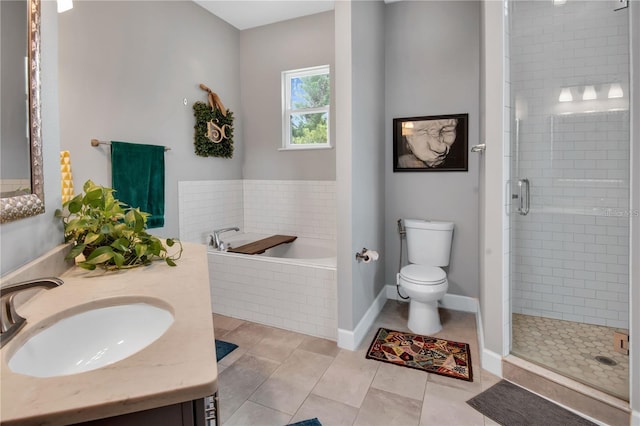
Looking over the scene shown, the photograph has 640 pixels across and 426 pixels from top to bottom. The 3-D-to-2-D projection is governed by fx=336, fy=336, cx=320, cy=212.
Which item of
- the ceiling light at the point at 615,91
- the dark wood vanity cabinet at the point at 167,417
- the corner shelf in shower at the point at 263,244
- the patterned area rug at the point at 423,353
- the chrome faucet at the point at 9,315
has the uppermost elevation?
the ceiling light at the point at 615,91

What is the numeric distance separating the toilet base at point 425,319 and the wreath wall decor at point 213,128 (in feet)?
7.91

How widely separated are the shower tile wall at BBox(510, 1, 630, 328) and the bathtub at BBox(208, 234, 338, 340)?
1.26 m

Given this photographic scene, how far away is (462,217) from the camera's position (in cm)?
299

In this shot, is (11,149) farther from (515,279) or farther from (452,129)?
(452,129)

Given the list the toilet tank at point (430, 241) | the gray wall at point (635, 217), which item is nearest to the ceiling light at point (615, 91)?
the gray wall at point (635, 217)

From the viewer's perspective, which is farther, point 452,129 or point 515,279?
point 452,129

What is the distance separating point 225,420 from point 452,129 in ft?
8.99

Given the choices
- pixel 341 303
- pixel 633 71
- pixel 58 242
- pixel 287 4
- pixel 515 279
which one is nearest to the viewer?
pixel 58 242

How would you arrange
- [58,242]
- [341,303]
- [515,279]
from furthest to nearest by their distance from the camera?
1. [341,303]
2. [515,279]
3. [58,242]

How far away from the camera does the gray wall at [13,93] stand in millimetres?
887

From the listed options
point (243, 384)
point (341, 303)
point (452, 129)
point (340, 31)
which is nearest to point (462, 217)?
point (452, 129)

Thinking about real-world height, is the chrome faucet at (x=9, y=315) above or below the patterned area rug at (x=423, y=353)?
above

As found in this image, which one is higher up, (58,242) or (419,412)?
(58,242)

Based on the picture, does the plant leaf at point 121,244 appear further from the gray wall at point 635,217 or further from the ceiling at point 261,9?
the ceiling at point 261,9
